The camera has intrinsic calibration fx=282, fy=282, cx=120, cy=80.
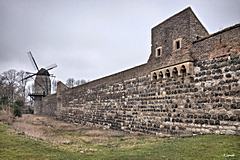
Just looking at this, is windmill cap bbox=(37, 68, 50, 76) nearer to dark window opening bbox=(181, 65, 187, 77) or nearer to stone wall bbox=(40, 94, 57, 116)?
stone wall bbox=(40, 94, 57, 116)

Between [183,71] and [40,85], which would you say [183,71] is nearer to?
[183,71]

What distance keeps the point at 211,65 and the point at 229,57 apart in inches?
36.3

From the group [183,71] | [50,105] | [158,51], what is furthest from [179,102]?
[50,105]

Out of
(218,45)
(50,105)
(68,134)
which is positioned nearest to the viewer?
(218,45)

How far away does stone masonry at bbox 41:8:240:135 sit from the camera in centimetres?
978

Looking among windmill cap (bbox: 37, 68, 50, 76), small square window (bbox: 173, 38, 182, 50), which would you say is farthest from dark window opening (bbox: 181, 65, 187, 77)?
windmill cap (bbox: 37, 68, 50, 76)

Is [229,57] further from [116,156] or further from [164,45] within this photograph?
[116,156]

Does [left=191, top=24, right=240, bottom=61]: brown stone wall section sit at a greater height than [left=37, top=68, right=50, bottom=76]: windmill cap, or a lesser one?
lesser

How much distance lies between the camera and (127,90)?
56.4ft

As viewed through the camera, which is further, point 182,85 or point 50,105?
point 50,105

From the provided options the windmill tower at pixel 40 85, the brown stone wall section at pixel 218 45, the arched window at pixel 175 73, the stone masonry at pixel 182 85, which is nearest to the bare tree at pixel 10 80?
the windmill tower at pixel 40 85

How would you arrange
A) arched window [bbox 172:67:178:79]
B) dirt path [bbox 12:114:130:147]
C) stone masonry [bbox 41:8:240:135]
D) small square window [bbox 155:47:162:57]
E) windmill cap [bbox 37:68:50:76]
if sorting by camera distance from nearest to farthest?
stone masonry [bbox 41:8:240:135] < arched window [bbox 172:67:178:79] < dirt path [bbox 12:114:130:147] < small square window [bbox 155:47:162:57] < windmill cap [bbox 37:68:50:76]

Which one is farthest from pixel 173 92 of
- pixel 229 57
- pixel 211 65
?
pixel 229 57

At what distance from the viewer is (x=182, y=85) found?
12.1 m
